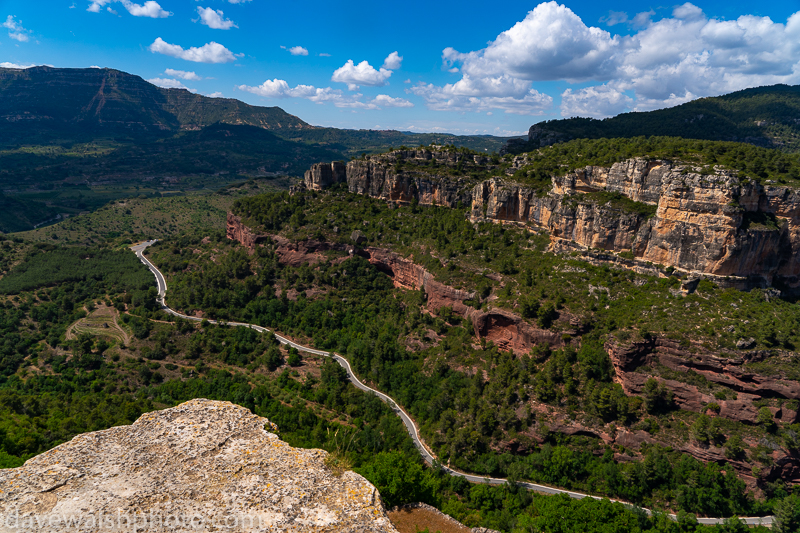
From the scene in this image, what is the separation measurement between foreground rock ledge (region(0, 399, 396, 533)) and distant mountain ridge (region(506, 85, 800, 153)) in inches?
4776

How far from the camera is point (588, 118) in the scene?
478 feet

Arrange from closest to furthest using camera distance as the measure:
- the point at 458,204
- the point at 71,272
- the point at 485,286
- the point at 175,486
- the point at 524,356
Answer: the point at 175,486
the point at 524,356
the point at 485,286
the point at 458,204
the point at 71,272

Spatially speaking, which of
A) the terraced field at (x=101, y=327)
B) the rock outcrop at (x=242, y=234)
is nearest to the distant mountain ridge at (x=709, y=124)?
the rock outcrop at (x=242, y=234)

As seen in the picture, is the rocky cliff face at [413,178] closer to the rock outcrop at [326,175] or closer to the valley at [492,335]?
the valley at [492,335]

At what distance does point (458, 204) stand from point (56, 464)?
86364mm

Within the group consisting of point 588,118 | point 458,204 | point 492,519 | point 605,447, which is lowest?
point 492,519

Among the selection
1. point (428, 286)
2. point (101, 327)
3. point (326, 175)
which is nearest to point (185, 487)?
point (428, 286)

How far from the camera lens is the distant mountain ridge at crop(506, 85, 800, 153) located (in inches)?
4776

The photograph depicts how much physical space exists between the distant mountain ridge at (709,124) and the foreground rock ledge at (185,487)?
4776 inches

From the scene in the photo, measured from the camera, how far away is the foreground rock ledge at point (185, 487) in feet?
62.5

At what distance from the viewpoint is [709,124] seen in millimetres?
128250

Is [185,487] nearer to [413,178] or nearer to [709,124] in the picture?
[413,178]

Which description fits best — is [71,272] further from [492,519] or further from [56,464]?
[492,519]

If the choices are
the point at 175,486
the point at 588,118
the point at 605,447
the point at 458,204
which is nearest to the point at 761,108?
the point at 588,118
